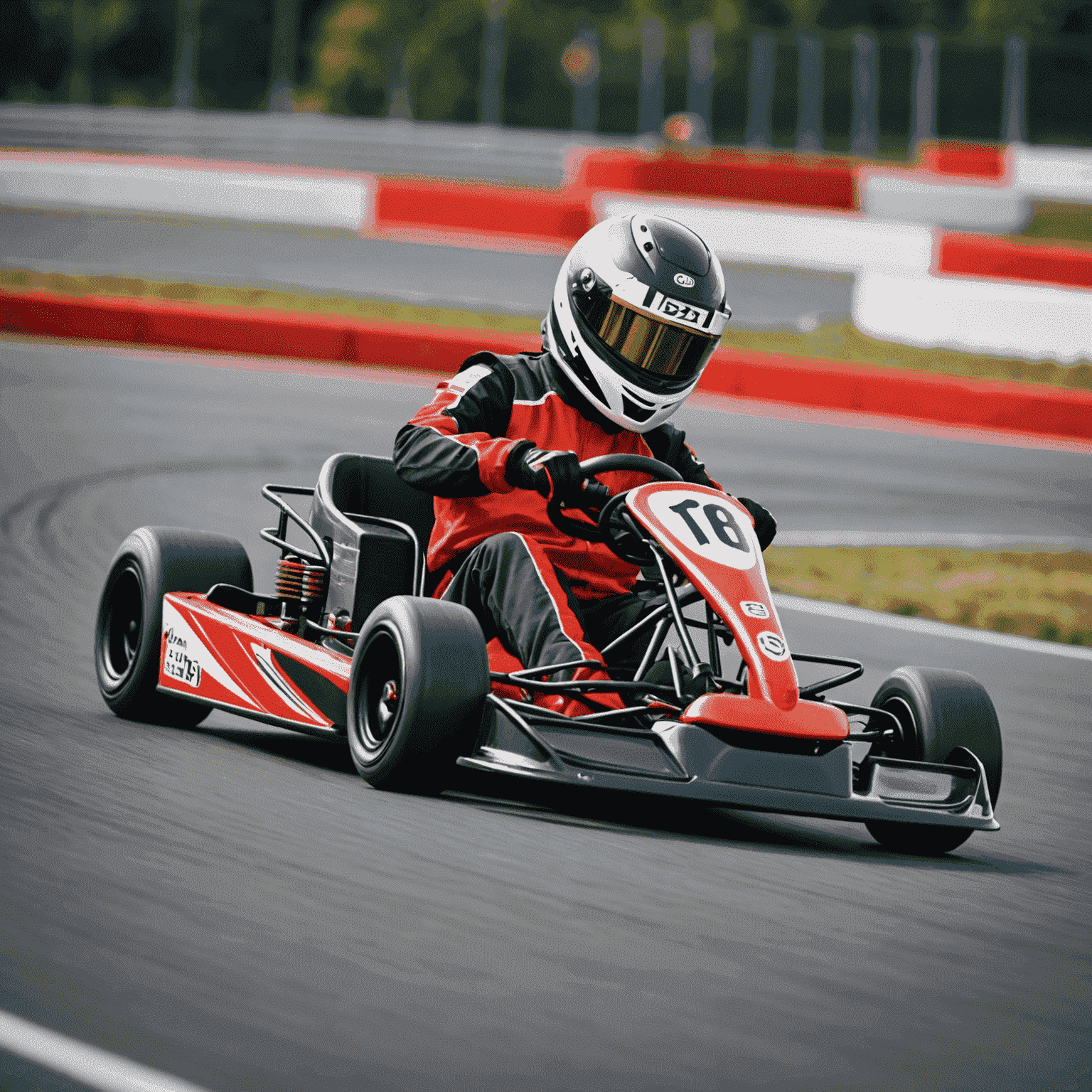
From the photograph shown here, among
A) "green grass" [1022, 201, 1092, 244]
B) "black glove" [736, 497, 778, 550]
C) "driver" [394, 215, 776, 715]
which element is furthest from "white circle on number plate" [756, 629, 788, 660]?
"green grass" [1022, 201, 1092, 244]

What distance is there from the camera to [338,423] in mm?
13336

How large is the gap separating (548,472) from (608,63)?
33541 mm

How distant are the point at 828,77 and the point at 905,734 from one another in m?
26.4

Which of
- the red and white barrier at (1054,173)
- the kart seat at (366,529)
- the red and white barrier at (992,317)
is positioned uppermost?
the red and white barrier at (1054,173)

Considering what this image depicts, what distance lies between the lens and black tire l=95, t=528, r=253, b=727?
585 cm

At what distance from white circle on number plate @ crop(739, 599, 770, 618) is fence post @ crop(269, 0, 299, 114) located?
35770 millimetres

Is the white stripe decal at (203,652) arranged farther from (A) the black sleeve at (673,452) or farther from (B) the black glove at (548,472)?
(A) the black sleeve at (673,452)

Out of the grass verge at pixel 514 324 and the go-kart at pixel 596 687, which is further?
the grass verge at pixel 514 324

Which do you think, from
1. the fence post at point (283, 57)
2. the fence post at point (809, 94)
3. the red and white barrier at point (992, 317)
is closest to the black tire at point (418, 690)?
the red and white barrier at point (992, 317)

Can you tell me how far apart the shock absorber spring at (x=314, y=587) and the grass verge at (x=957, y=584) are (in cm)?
363

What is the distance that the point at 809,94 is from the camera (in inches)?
1224

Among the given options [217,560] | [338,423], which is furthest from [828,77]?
[217,560]

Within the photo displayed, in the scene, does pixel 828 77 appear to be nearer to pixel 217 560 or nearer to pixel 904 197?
pixel 904 197

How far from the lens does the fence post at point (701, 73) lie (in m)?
30.1
